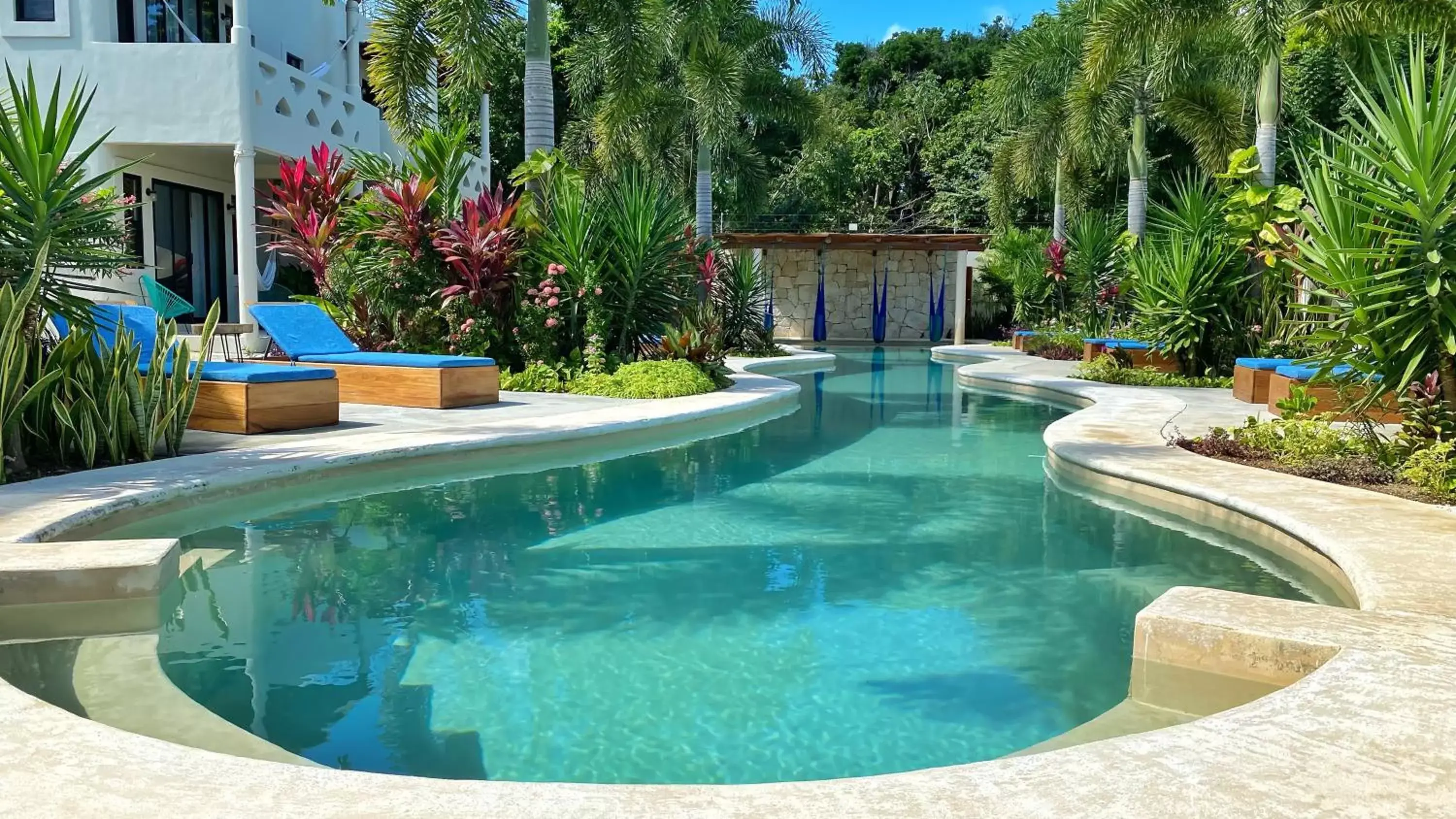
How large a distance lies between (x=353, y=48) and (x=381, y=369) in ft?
44.3

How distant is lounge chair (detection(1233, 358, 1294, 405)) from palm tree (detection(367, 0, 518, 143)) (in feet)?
34.4

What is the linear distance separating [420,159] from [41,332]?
7775 mm

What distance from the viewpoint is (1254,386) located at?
13.3 meters

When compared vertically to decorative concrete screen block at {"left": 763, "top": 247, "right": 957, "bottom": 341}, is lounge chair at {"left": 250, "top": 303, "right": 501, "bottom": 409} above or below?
below

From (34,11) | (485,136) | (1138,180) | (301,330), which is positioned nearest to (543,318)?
(301,330)

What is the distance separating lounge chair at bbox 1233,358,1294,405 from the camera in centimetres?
1290

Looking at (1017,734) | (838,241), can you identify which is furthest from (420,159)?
(838,241)

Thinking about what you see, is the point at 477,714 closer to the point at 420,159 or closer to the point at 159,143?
the point at 420,159

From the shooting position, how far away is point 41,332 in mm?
7848

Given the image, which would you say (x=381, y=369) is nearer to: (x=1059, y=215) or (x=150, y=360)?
(x=150, y=360)

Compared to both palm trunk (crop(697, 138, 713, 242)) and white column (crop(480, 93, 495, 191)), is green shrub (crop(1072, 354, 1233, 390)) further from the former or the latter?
white column (crop(480, 93, 495, 191))

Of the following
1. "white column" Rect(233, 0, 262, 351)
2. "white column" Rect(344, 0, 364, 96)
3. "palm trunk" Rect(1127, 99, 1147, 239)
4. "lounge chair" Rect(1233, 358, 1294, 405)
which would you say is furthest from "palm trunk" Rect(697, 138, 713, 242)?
"lounge chair" Rect(1233, 358, 1294, 405)

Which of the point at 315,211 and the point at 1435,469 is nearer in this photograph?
the point at 1435,469

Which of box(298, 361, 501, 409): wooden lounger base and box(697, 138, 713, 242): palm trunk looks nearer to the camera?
box(298, 361, 501, 409): wooden lounger base
